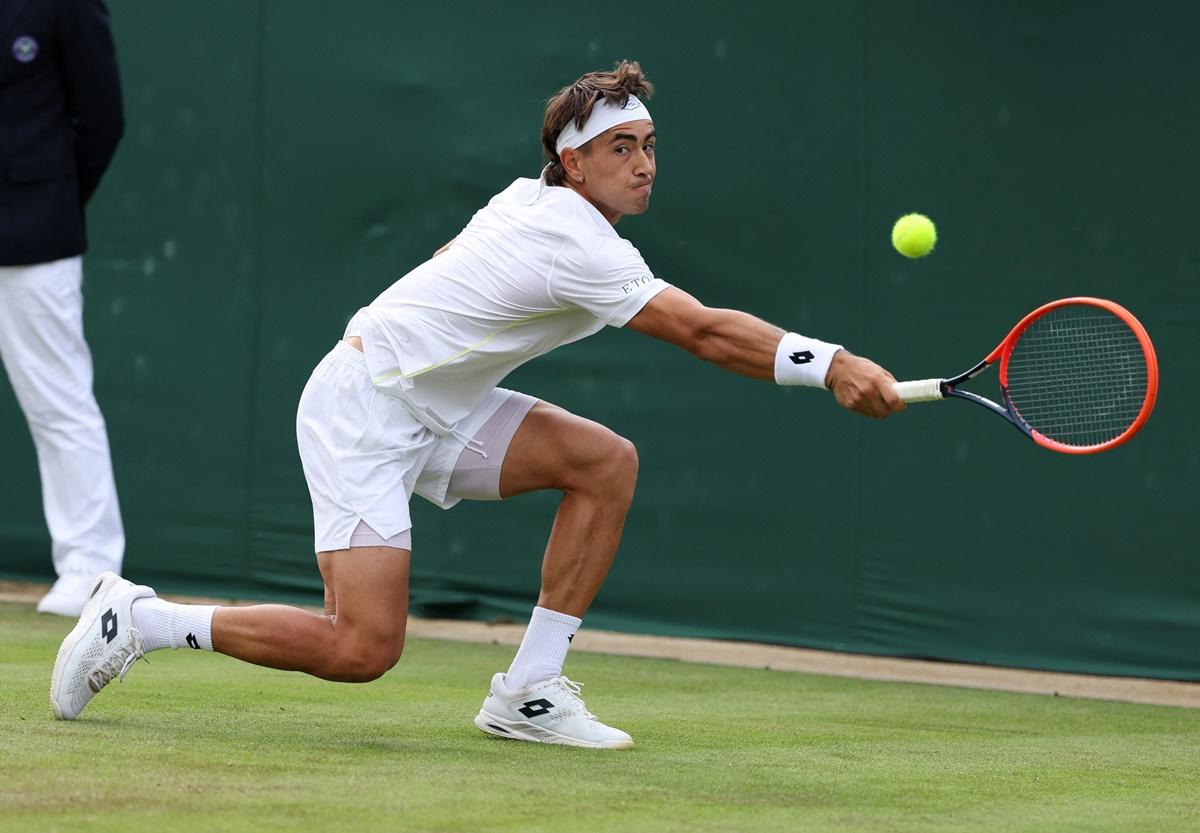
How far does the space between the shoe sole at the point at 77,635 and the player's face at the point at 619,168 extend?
1.32 metres

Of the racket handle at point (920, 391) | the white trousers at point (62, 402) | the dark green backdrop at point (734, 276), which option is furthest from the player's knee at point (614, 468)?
the white trousers at point (62, 402)

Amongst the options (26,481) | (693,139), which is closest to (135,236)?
(26,481)

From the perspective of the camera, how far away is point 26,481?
738 cm

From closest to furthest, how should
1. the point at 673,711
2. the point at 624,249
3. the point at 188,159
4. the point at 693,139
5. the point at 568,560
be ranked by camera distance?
the point at 624,249, the point at 568,560, the point at 673,711, the point at 693,139, the point at 188,159

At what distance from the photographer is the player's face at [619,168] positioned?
4000mm

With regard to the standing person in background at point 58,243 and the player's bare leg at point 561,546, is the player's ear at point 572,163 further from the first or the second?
the standing person in background at point 58,243

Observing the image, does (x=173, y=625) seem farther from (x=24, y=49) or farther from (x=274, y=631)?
(x=24, y=49)

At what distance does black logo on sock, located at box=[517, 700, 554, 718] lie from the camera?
13.1 ft

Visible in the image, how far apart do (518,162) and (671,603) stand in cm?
162

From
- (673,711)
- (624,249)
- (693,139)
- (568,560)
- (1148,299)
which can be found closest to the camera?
(624,249)

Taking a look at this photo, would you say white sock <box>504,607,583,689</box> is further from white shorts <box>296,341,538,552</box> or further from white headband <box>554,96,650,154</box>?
white headband <box>554,96,650,154</box>

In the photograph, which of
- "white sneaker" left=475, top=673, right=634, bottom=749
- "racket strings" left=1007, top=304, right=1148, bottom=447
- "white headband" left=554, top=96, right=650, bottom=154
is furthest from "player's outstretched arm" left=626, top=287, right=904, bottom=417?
"racket strings" left=1007, top=304, right=1148, bottom=447

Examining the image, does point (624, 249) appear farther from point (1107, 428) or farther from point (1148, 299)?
point (1148, 299)

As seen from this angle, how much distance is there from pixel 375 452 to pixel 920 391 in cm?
117
